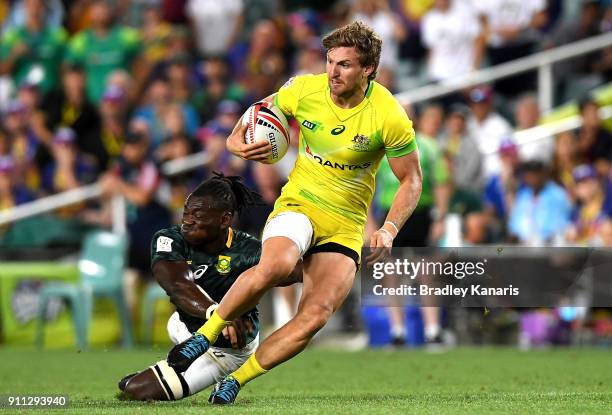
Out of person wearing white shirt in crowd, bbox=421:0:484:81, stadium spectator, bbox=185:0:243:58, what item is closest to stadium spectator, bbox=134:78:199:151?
stadium spectator, bbox=185:0:243:58

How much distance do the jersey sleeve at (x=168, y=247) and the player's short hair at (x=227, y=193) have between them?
1.12 feet

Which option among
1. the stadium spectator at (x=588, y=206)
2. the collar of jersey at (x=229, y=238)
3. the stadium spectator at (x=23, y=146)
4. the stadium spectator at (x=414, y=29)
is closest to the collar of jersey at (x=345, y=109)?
the collar of jersey at (x=229, y=238)

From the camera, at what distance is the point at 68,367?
37.4 ft

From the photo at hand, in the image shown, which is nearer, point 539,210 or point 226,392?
point 226,392

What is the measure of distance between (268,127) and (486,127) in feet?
26.8

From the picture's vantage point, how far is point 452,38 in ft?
53.7

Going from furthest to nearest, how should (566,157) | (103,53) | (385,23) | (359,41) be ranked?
(103,53) < (385,23) < (566,157) < (359,41)

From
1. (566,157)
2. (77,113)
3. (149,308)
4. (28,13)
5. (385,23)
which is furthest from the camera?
(28,13)

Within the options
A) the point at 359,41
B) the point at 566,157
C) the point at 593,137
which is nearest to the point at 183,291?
the point at 359,41

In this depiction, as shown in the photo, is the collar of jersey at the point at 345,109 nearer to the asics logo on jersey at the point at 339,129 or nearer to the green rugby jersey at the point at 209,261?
the asics logo on jersey at the point at 339,129

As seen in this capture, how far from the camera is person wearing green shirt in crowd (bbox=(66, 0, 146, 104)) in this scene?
18000 millimetres

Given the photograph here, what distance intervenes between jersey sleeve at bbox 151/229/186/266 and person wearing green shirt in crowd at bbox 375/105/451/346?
5.70 metres

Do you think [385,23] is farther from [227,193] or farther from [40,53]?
[227,193]

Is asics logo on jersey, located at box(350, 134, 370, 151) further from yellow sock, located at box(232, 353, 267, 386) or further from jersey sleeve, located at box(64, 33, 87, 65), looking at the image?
jersey sleeve, located at box(64, 33, 87, 65)
